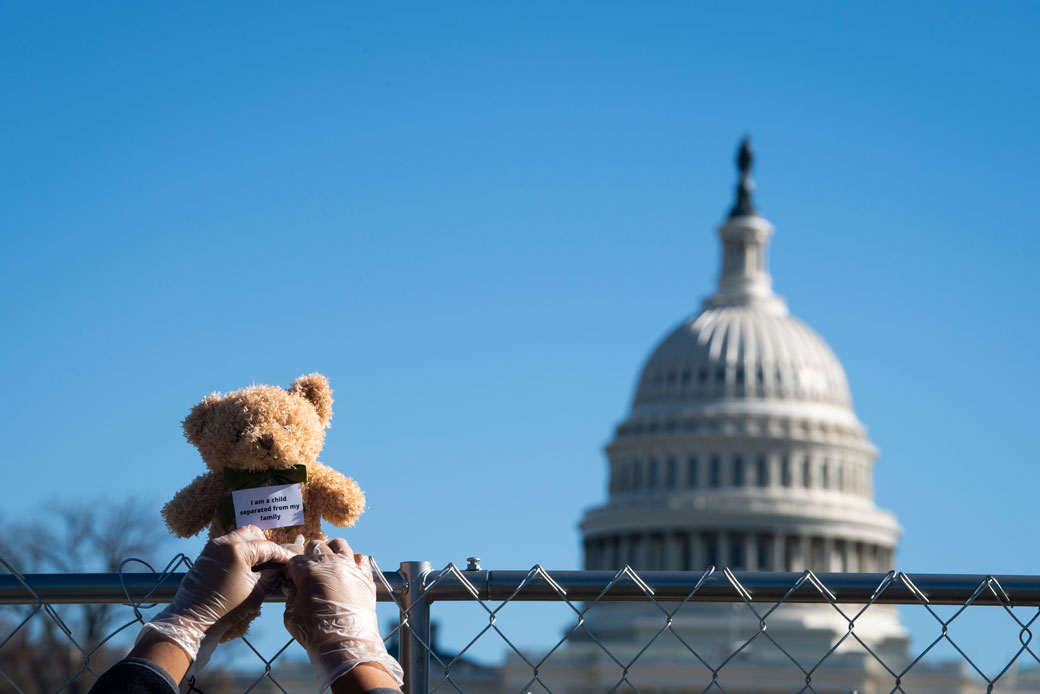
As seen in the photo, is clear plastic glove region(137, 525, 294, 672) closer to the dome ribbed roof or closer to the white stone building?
the white stone building

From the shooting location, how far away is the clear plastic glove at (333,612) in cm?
379

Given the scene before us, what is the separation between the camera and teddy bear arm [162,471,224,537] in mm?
4551

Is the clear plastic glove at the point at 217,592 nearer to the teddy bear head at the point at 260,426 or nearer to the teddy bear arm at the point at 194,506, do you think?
the teddy bear head at the point at 260,426

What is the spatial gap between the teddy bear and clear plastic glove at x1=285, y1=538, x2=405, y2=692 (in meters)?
0.40

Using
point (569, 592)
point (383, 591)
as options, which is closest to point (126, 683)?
point (383, 591)

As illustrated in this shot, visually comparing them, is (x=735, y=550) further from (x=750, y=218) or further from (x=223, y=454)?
(x=223, y=454)

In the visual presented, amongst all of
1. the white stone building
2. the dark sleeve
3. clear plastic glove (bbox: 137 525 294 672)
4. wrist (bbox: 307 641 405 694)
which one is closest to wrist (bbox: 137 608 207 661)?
clear plastic glove (bbox: 137 525 294 672)

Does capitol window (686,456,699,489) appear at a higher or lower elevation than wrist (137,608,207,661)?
higher

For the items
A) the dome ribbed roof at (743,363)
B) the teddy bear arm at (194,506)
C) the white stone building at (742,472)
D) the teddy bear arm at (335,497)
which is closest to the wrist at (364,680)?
the teddy bear arm at (335,497)

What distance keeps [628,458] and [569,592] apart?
3899 inches

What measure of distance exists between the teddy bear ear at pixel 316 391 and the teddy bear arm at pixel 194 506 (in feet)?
1.05

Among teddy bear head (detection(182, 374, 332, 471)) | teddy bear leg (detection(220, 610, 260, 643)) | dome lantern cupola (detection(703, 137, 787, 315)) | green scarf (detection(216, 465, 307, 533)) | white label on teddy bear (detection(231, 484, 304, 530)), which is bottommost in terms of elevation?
teddy bear leg (detection(220, 610, 260, 643))

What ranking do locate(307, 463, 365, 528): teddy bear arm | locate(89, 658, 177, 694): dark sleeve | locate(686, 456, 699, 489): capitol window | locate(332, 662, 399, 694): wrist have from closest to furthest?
locate(89, 658, 177, 694): dark sleeve
locate(332, 662, 399, 694): wrist
locate(307, 463, 365, 528): teddy bear arm
locate(686, 456, 699, 489): capitol window

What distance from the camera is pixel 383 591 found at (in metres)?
4.39
